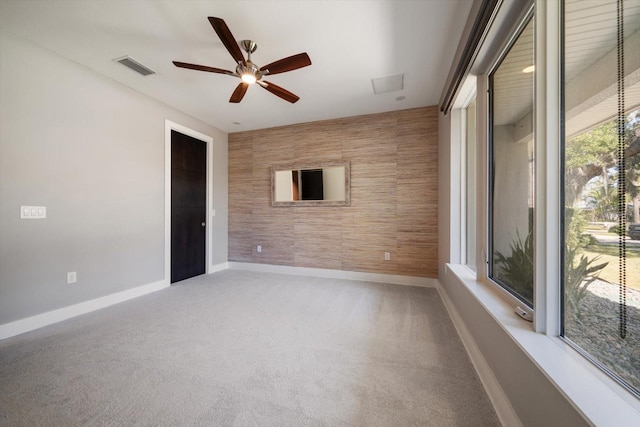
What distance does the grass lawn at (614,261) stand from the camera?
30.0 inches

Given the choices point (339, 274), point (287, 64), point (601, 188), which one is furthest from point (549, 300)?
point (339, 274)

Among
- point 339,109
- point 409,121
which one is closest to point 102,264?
point 339,109

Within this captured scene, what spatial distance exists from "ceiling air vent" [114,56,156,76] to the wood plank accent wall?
2.03m

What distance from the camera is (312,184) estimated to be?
4.18 metres

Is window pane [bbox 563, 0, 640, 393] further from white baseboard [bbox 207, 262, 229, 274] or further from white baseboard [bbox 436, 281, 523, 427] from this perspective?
white baseboard [bbox 207, 262, 229, 274]

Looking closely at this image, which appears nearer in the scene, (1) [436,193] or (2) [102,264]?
(2) [102,264]

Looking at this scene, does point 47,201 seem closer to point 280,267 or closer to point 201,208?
point 201,208

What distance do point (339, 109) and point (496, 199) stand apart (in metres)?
2.64

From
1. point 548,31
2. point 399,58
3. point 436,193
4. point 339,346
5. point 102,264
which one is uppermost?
point 399,58

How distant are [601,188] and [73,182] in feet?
13.5

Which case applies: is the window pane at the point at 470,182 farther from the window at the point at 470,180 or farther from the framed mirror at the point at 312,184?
the framed mirror at the point at 312,184

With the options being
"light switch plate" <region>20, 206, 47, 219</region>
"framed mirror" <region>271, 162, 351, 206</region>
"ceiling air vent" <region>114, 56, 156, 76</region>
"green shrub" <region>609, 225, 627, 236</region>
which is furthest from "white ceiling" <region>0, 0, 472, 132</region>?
"green shrub" <region>609, 225, 627, 236</region>

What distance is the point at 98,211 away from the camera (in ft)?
9.04

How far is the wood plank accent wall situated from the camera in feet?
11.8
